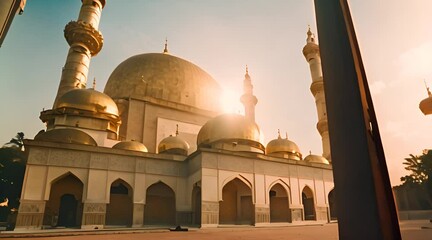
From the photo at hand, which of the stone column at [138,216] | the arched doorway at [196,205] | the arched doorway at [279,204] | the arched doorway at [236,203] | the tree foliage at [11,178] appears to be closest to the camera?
the stone column at [138,216]

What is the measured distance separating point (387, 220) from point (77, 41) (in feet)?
79.8

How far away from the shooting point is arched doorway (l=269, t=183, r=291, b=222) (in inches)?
677

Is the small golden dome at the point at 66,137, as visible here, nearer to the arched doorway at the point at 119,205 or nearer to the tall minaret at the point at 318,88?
the arched doorway at the point at 119,205

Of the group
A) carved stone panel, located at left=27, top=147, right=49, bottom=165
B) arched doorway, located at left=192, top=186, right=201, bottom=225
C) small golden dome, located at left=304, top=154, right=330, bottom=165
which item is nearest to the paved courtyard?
carved stone panel, located at left=27, top=147, right=49, bottom=165

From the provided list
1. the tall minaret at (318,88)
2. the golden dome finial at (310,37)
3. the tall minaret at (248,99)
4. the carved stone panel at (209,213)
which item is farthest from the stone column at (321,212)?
the golden dome finial at (310,37)

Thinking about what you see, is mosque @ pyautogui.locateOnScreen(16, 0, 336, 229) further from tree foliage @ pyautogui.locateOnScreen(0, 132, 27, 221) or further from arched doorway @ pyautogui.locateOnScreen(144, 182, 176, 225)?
tree foliage @ pyautogui.locateOnScreen(0, 132, 27, 221)

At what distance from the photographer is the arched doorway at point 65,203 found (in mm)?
13880

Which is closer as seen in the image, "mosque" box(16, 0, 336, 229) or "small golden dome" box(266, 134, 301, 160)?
"mosque" box(16, 0, 336, 229)

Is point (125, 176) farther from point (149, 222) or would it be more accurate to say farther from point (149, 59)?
point (149, 59)

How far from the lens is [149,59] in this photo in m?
25.6

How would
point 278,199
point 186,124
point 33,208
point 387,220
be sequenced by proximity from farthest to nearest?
1. point 186,124
2. point 278,199
3. point 33,208
4. point 387,220

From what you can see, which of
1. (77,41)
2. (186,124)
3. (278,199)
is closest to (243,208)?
(278,199)

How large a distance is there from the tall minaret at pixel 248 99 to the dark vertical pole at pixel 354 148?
23478 mm

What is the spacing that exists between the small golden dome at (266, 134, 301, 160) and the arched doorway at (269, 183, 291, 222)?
3.63 metres
